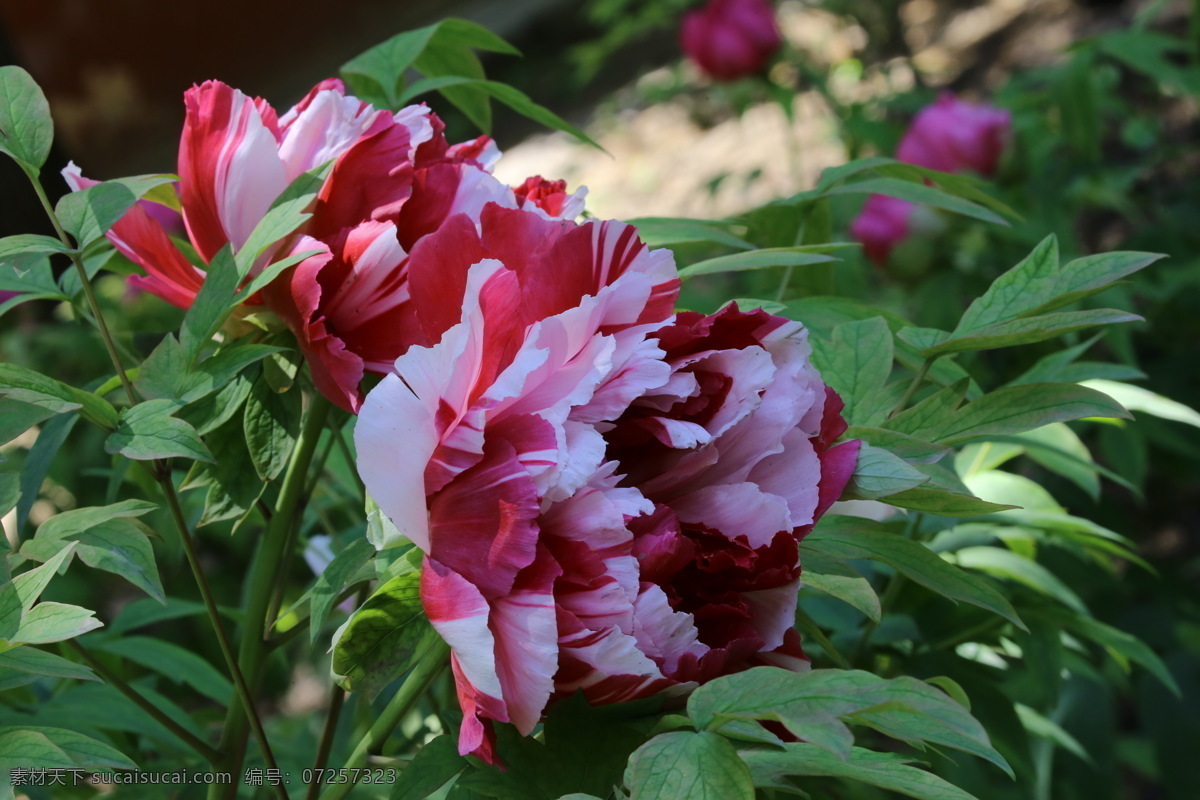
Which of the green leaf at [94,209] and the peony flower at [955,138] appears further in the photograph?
the peony flower at [955,138]

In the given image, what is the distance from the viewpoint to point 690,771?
0.27 metres

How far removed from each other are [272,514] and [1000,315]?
0.27 metres

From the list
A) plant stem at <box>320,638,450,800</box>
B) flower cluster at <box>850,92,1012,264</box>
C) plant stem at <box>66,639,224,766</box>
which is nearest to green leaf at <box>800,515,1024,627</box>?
plant stem at <box>320,638,450,800</box>

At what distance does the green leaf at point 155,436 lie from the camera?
1.13ft

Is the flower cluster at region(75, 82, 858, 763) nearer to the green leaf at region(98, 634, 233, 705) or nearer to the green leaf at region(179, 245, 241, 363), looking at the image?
the green leaf at region(179, 245, 241, 363)

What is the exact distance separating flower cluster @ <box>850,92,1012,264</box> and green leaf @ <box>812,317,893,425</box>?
852 mm

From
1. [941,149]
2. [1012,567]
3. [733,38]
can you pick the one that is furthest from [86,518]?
[733,38]

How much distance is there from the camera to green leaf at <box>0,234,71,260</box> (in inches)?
14.8

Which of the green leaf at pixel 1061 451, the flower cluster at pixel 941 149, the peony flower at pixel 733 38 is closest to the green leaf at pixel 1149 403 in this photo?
the green leaf at pixel 1061 451

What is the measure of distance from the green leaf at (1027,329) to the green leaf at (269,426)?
22 cm

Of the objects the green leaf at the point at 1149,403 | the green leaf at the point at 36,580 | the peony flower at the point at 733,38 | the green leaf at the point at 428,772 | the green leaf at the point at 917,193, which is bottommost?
the peony flower at the point at 733,38

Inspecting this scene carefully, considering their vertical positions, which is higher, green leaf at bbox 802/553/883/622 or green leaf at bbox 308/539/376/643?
green leaf at bbox 308/539/376/643

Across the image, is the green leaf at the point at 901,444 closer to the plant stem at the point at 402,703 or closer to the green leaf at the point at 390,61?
the plant stem at the point at 402,703

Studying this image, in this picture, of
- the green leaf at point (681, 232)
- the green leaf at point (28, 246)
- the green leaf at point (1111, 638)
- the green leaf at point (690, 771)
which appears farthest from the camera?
the green leaf at point (1111, 638)
